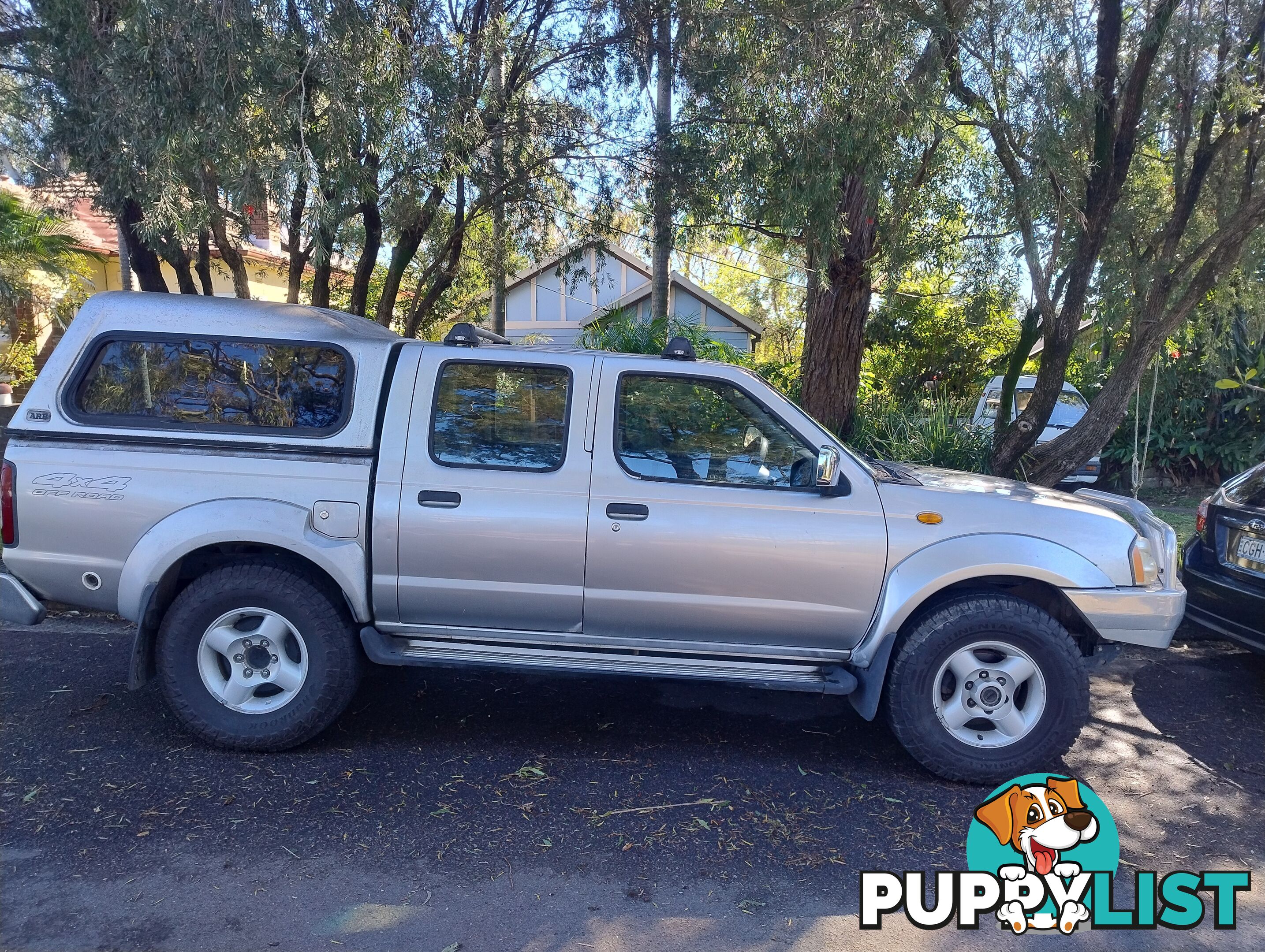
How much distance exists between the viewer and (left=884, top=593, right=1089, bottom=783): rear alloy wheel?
407 centimetres

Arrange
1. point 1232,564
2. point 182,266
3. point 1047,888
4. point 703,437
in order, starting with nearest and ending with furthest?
point 1047,888, point 703,437, point 1232,564, point 182,266

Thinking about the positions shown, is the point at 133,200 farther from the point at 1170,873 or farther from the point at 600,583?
the point at 1170,873

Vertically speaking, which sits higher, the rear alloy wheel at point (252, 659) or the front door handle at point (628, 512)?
the front door handle at point (628, 512)

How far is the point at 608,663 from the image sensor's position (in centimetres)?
421

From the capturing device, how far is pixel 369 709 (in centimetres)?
486

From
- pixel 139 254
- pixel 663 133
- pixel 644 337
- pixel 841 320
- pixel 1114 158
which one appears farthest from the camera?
pixel 644 337

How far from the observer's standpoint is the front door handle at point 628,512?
4.15m

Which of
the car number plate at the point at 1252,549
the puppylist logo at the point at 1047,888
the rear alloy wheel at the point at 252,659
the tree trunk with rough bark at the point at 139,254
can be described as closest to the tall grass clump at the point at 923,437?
the car number plate at the point at 1252,549

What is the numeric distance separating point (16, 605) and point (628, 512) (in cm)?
292

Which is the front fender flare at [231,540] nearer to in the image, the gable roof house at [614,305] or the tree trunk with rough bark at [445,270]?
the tree trunk with rough bark at [445,270]

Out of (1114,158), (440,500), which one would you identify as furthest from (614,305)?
(440,500)

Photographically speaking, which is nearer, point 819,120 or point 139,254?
point 819,120

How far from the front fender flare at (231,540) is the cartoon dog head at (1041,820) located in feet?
10.0

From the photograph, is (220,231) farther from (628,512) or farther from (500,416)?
(628,512)
